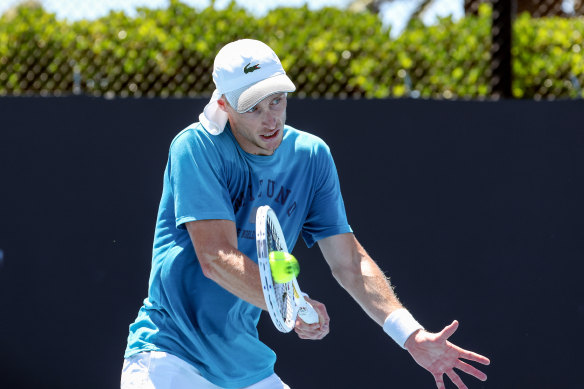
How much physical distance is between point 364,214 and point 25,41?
2.67 m

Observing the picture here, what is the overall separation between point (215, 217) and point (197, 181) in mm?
136

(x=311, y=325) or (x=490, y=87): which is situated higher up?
(x=490, y=87)

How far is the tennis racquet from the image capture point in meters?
2.37

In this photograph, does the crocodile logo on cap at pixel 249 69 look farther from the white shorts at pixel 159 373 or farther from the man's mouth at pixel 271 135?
the white shorts at pixel 159 373

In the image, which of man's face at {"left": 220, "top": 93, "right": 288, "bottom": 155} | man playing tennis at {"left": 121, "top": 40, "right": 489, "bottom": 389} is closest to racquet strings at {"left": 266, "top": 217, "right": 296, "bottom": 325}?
man playing tennis at {"left": 121, "top": 40, "right": 489, "bottom": 389}

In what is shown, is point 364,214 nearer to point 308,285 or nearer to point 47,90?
point 308,285

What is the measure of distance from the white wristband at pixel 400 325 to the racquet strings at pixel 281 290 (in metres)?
0.36

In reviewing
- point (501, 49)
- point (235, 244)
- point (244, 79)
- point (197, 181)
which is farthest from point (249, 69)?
point (501, 49)

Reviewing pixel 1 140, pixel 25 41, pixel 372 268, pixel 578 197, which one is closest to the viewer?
pixel 372 268

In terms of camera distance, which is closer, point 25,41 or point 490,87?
point 490,87

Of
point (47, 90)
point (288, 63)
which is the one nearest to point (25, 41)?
point (47, 90)

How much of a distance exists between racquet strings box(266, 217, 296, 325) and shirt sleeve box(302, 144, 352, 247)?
1.23ft

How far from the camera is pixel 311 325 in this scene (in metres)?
2.51

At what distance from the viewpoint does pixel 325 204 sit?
309 cm
